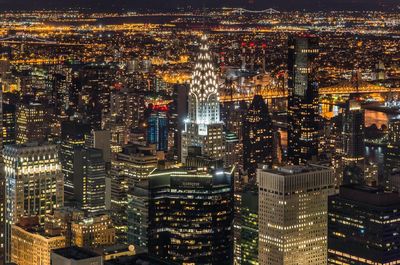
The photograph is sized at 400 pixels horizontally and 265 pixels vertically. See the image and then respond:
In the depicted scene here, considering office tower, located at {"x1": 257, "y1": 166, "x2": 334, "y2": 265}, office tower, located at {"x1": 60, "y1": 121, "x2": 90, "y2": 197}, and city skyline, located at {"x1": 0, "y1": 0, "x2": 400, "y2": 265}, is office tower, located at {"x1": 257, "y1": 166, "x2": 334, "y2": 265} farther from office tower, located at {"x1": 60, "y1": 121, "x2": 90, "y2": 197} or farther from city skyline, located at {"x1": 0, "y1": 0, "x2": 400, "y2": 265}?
office tower, located at {"x1": 60, "y1": 121, "x2": 90, "y2": 197}

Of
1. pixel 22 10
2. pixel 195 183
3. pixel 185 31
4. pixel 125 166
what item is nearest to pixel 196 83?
pixel 125 166

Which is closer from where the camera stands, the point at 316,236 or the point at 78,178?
the point at 316,236

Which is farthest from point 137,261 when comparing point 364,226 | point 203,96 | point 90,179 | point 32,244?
point 203,96

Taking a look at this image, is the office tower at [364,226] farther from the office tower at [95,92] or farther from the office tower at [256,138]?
the office tower at [95,92]

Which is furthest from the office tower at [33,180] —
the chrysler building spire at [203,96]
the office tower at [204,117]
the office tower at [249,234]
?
the office tower at [249,234]

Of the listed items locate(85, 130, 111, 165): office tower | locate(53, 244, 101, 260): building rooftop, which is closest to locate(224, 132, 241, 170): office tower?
locate(85, 130, 111, 165): office tower

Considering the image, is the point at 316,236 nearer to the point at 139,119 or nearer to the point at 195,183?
the point at 195,183
